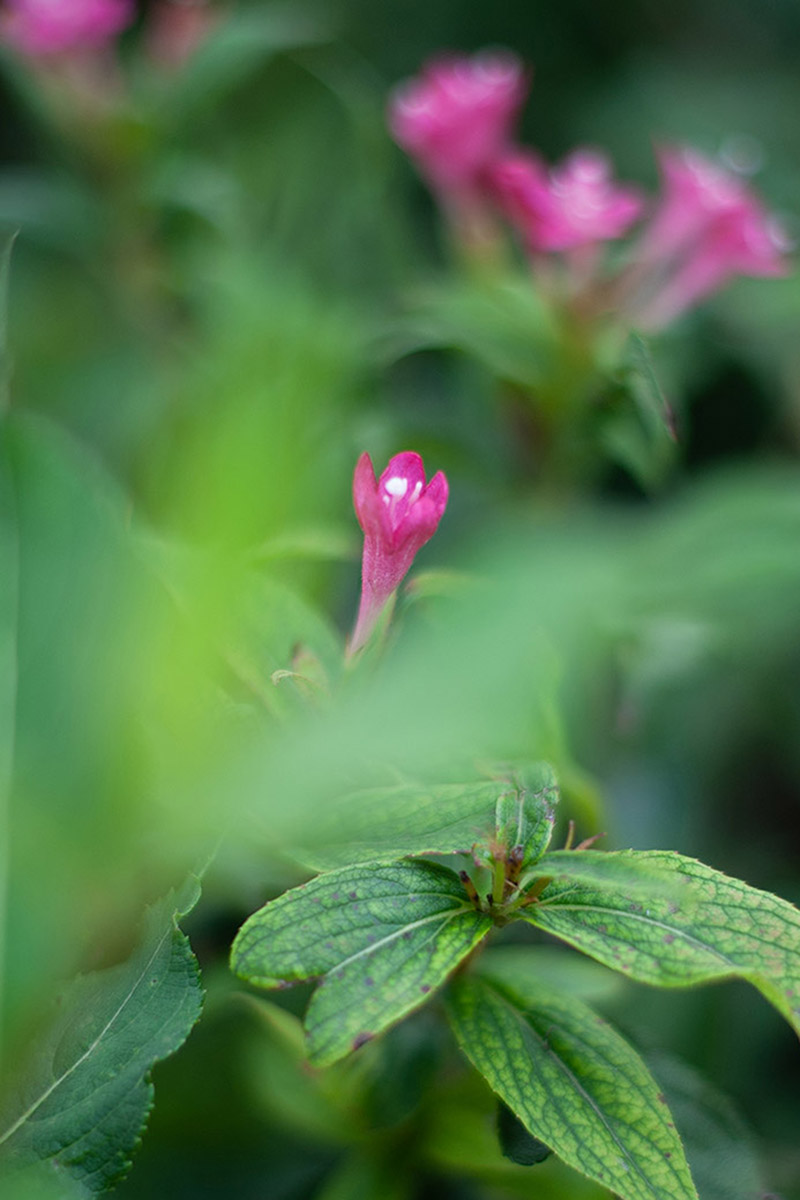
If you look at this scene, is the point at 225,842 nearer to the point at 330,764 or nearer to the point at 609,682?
the point at 330,764

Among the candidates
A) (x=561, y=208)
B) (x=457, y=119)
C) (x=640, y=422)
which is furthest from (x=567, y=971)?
(x=457, y=119)

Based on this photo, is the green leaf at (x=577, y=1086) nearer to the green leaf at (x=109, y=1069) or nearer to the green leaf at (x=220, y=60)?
the green leaf at (x=109, y=1069)

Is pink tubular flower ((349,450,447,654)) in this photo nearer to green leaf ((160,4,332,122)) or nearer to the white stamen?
the white stamen

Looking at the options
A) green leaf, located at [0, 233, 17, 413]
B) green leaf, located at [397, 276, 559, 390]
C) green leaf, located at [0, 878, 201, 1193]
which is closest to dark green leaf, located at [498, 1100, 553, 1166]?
green leaf, located at [0, 878, 201, 1193]

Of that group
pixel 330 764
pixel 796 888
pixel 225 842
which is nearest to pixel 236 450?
pixel 330 764

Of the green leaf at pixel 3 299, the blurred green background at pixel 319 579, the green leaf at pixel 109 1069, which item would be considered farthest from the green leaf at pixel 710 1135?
the green leaf at pixel 3 299

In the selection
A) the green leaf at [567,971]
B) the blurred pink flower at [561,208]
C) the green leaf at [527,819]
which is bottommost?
the green leaf at [567,971]

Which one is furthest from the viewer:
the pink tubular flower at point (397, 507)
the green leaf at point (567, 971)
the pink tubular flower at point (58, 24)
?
the pink tubular flower at point (58, 24)
